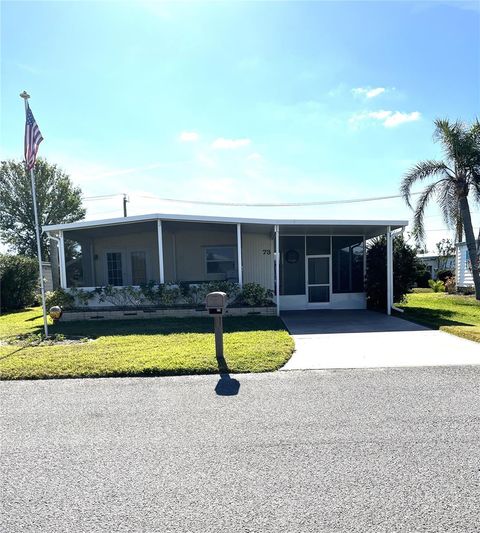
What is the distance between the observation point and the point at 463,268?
20.6m

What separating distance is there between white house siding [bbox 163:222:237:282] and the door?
10.2ft

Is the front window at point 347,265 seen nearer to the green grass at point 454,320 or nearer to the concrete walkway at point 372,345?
the green grass at point 454,320

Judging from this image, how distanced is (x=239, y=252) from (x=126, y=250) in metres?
6.02

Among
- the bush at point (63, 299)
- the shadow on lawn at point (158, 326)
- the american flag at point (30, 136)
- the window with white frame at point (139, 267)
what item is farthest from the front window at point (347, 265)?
the american flag at point (30, 136)

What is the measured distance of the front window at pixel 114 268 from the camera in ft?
52.0

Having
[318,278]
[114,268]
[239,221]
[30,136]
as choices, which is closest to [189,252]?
[114,268]

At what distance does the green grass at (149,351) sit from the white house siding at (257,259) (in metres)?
4.32

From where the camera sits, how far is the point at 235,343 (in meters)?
7.34

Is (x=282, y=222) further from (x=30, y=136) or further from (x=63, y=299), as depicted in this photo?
(x=63, y=299)

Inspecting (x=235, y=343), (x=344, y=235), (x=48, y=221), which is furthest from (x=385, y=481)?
(x=48, y=221)

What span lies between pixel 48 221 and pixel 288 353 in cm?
2878

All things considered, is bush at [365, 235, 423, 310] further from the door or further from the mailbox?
the mailbox

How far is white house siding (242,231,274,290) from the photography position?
14.5 metres

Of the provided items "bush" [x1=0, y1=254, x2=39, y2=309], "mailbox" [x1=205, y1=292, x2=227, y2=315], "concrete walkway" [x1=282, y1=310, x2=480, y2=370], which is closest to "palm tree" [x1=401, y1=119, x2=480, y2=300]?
"concrete walkway" [x1=282, y1=310, x2=480, y2=370]
